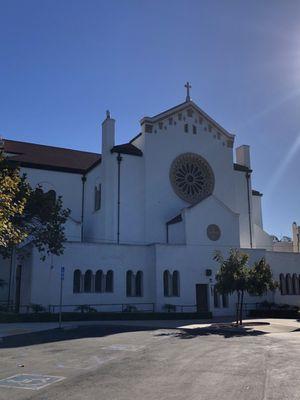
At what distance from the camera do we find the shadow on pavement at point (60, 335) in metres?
17.9

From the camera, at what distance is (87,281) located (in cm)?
3322

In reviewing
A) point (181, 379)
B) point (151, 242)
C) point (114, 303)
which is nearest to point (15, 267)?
point (114, 303)

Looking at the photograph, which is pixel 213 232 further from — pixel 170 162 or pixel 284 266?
pixel 284 266

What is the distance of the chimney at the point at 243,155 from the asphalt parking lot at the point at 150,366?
1116 inches

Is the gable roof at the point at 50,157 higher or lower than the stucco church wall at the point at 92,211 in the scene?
higher

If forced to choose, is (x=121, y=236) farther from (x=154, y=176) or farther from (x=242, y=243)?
(x=242, y=243)

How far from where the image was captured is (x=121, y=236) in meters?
37.1

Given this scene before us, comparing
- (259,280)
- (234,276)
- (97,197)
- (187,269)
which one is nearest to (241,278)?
(234,276)

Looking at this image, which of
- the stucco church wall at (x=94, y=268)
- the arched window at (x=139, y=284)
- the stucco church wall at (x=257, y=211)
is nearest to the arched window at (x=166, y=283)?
the stucco church wall at (x=94, y=268)

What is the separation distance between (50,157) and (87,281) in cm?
1651

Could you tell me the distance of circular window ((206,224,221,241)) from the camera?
37.1 m

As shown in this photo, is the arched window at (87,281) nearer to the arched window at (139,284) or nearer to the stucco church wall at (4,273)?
the arched window at (139,284)

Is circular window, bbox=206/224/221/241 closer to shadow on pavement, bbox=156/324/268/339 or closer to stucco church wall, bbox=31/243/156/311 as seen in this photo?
stucco church wall, bbox=31/243/156/311

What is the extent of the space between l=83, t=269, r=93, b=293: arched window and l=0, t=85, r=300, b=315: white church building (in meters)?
0.07
